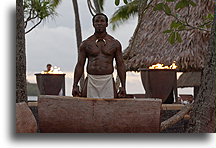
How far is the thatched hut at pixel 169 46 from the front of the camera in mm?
6719

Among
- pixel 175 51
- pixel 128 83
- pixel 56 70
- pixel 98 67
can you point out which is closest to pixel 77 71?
pixel 98 67

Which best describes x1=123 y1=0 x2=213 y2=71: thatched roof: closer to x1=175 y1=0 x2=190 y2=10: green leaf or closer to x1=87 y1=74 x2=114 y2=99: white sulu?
x1=175 y1=0 x2=190 y2=10: green leaf

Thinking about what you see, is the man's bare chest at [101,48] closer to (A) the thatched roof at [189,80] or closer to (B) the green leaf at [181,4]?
(B) the green leaf at [181,4]

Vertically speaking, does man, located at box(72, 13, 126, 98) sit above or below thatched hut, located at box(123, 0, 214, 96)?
below

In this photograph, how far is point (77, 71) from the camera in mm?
2713

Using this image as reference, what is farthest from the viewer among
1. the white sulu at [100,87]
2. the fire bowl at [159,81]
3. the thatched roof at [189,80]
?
the thatched roof at [189,80]

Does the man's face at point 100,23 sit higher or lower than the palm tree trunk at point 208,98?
higher

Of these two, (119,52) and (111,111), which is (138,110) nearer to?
(111,111)

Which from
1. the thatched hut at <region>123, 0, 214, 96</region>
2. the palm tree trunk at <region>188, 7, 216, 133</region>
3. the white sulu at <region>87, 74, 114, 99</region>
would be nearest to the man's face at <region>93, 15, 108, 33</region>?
the white sulu at <region>87, 74, 114, 99</region>

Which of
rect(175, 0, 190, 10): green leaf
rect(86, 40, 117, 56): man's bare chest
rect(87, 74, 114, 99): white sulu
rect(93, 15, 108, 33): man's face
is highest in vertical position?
rect(175, 0, 190, 10): green leaf

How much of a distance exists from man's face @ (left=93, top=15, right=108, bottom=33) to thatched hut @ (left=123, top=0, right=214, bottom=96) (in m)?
3.69

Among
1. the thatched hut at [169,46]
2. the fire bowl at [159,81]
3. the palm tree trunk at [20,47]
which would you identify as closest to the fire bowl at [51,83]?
the fire bowl at [159,81]

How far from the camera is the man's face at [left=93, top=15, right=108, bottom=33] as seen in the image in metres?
2.59

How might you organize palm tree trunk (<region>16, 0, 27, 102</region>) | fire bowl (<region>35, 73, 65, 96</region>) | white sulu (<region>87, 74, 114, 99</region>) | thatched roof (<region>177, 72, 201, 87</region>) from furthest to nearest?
thatched roof (<region>177, 72, 201, 87</region>)
fire bowl (<region>35, 73, 65, 96</region>)
palm tree trunk (<region>16, 0, 27, 102</region>)
white sulu (<region>87, 74, 114, 99</region>)
